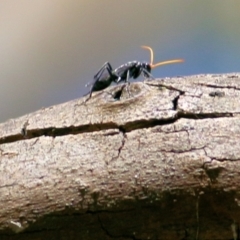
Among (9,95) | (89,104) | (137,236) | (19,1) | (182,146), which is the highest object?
(19,1)

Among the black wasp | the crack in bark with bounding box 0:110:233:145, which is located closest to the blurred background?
the black wasp

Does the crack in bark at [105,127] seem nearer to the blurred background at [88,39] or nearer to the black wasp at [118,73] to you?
the black wasp at [118,73]

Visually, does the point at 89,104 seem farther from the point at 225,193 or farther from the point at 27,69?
the point at 27,69

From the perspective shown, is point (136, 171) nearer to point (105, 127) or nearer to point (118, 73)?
point (105, 127)

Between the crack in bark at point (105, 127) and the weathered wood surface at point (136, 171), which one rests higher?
the crack in bark at point (105, 127)

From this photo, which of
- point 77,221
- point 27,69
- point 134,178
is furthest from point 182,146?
point 27,69

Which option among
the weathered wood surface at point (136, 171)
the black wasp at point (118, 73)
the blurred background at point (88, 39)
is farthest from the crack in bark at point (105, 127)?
the blurred background at point (88, 39)
